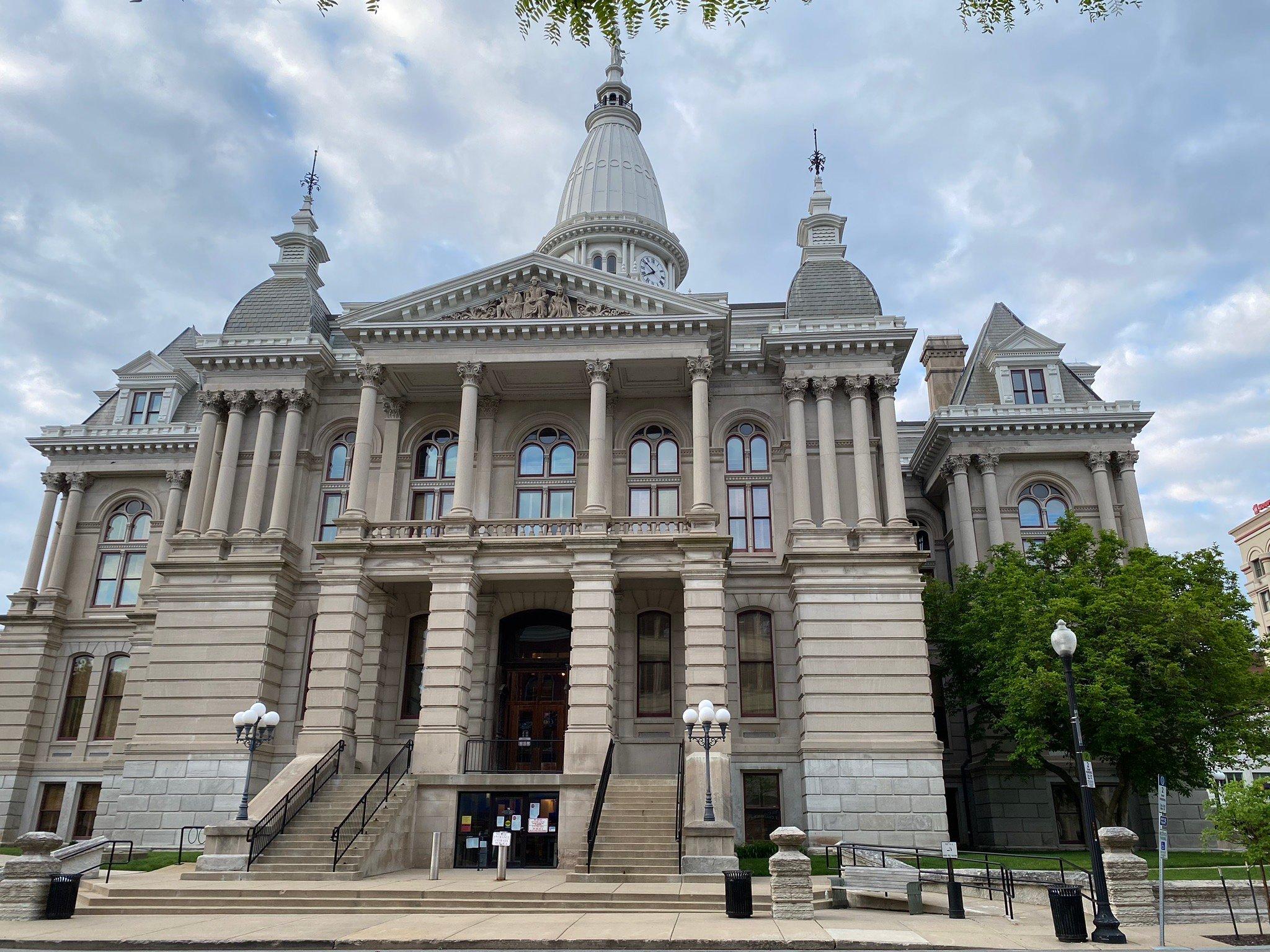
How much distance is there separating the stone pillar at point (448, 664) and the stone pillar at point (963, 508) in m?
19.8

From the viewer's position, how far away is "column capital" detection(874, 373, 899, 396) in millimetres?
32844

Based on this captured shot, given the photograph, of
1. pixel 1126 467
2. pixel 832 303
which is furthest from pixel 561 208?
pixel 1126 467

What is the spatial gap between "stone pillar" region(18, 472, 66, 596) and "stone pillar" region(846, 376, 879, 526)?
3537 cm

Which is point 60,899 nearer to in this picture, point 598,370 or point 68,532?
point 598,370

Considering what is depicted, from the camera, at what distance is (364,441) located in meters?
31.5

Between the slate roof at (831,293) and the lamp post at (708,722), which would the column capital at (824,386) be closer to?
the slate roof at (831,293)

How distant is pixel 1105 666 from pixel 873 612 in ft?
21.9

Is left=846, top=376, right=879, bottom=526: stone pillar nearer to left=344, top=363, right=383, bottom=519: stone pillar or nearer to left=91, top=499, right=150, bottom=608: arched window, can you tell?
left=344, top=363, right=383, bottom=519: stone pillar

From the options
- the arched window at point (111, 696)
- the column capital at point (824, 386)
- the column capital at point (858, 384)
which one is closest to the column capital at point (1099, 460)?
the column capital at point (858, 384)

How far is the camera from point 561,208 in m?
56.4

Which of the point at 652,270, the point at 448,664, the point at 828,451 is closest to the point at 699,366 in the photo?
the point at 828,451

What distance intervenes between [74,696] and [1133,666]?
41195mm

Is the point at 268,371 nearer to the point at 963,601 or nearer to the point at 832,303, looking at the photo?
the point at 832,303

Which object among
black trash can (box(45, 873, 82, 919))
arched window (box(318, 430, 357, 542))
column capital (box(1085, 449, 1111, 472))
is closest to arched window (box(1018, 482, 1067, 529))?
column capital (box(1085, 449, 1111, 472))
